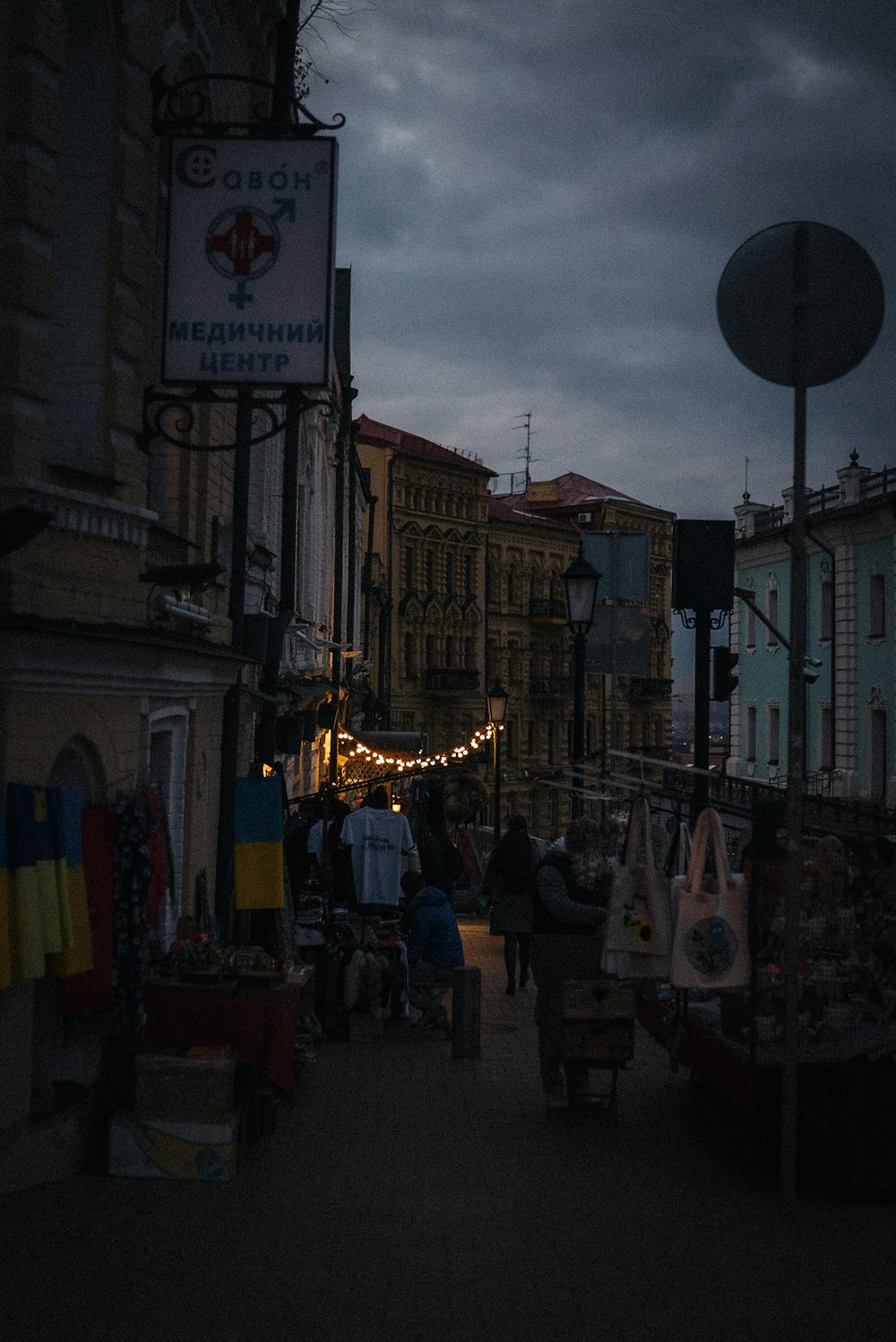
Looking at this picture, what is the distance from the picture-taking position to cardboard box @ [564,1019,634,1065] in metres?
9.94

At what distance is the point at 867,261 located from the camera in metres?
8.29

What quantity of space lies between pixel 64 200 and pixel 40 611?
9.89 ft

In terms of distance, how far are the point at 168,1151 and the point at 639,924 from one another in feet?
10.7

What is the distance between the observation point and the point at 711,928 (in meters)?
8.96

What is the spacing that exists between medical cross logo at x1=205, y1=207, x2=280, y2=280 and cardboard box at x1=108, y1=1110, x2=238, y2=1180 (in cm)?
562

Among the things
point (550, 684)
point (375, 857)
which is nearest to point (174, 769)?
point (375, 857)

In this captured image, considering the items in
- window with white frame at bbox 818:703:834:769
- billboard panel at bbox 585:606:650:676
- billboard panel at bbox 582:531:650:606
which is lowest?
window with white frame at bbox 818:703:834:769

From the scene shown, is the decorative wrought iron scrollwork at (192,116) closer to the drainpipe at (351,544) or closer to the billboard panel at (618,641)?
the billboard panel at (618,641)

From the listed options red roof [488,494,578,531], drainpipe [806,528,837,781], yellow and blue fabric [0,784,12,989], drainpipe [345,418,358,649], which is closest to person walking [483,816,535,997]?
yellow and blue fabric [0,784,12,989]

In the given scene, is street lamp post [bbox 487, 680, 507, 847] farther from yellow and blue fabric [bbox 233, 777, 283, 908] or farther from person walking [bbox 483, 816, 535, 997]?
yellow and blue fabric [bbox 233, 777, 283, 908]

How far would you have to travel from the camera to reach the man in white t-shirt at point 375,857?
1612cm

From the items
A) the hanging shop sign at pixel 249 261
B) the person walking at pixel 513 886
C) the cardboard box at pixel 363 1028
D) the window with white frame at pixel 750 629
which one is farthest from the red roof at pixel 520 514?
the hanging shop sign at pixel 249 261

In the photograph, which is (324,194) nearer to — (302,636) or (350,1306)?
(350,1306)

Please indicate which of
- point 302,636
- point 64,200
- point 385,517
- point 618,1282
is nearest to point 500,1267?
point 618,1282
